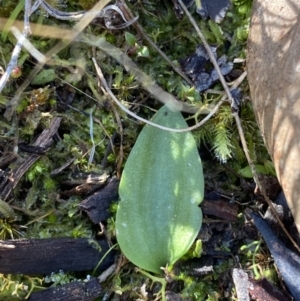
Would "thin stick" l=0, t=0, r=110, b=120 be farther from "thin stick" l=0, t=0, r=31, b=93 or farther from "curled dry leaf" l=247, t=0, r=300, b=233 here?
"curled dry leaf" l=247, t=0, r=300, b=233

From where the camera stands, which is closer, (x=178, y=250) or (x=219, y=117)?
(x=178, y=250)

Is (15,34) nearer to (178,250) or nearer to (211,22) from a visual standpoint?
(211,22)

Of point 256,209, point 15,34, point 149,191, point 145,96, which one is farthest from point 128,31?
point 256,209

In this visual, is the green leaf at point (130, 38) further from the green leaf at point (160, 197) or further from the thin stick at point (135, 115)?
the green leaf at point (160, 197)

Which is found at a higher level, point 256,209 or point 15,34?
point 15,34

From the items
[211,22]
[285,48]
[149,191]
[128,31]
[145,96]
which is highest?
[285,48]

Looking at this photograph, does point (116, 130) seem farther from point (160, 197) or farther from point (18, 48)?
point (18, 48)

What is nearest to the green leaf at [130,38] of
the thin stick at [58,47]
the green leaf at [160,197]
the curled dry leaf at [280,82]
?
the thin stick at [58,47]

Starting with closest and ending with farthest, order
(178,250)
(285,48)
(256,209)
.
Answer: (285,48) < (178,250) < (256,209)
